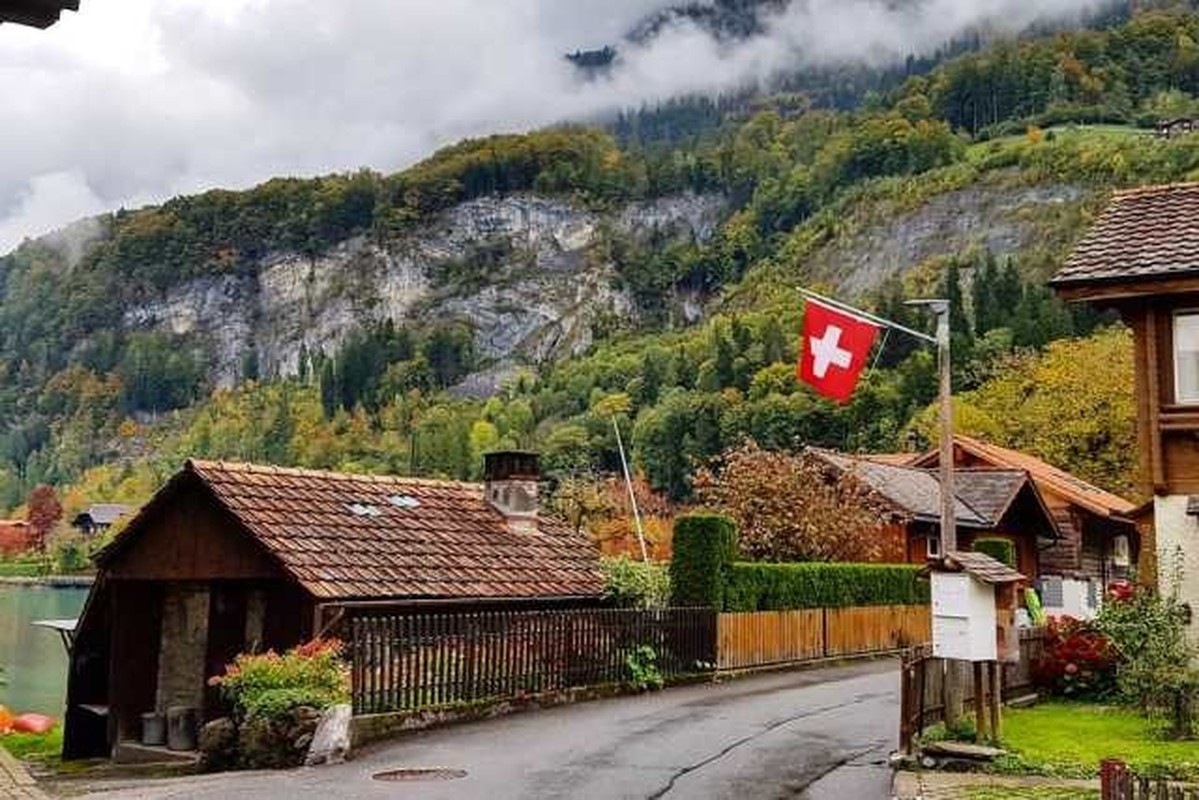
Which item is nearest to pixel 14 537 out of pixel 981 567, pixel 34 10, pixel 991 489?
pixel 991 489

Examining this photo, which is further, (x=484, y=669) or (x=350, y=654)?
(x=484, y=669)

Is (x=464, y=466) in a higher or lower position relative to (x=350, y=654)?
higher

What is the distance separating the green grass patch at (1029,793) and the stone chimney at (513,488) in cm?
1422

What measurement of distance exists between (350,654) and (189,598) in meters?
5.98

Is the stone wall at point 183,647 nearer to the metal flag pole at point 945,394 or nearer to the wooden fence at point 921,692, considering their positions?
the metal flag pole at point 945,394

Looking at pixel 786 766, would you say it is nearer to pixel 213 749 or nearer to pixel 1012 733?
pixel 1012 733

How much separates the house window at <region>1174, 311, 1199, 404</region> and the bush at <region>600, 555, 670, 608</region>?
10.8m

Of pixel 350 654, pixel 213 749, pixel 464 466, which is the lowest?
pixel 213 749

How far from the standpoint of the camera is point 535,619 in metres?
21.6

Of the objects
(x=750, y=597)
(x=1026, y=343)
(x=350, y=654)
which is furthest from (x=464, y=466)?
(x=350, y=654)

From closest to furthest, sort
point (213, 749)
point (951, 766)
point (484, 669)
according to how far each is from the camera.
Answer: point (951, 766) < point (213, 749) < point (484, 669)

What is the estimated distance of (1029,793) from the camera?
13.1m

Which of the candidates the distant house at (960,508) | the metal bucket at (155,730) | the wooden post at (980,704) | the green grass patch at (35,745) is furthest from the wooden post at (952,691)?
the distant house at (960,508)

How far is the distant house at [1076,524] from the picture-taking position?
173 ft
